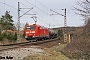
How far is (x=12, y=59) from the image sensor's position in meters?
12.8

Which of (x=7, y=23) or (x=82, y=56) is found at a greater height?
(x=7, y=23)

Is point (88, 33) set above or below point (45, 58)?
above

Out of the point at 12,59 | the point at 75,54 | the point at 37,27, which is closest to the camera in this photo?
the point at 12,59

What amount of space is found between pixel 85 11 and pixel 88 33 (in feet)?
11.8

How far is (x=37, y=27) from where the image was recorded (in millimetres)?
45781

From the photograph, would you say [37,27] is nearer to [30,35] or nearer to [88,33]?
[30,35]

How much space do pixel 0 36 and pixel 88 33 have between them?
106ft

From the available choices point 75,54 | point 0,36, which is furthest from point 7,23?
point 75,54

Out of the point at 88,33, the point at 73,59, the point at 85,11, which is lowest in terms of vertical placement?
the point at 73,59

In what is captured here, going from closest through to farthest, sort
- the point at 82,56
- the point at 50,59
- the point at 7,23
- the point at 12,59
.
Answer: the point at 12,59 → the point at 50,59 → the point at 82,56 → the point at 7,23

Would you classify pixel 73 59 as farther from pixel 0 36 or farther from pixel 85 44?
pixel 0 36

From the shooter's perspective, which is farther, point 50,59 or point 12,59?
point 50,59

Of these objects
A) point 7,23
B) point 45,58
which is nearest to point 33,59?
point 45,58

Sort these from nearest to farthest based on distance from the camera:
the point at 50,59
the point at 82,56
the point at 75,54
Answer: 1. the point at 50,59
2. the point at 82,56
3. the point at 75,54
